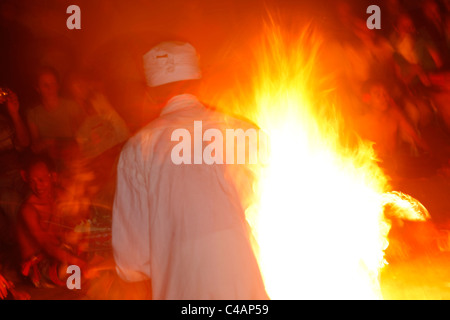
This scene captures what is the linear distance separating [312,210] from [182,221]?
5.61 feet

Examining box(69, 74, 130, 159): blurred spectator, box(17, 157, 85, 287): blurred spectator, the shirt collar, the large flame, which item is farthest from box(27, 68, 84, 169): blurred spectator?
the shirt collar

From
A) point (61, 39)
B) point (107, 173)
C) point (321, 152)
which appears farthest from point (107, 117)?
point (321, 152)

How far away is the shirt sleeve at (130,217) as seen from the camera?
2273 millimetres

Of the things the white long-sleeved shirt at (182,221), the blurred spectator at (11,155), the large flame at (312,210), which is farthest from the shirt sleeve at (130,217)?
the blurred spectator at (11,155)

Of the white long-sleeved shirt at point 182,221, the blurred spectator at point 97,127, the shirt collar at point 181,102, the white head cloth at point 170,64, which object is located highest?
the blurred spectator at point 97,127

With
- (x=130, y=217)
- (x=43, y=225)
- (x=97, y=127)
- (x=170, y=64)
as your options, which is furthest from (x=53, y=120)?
(x=130, y=217)

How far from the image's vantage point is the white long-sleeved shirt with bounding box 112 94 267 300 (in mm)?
2156

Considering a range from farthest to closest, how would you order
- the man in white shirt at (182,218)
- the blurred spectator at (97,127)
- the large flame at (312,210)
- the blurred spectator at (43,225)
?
1. the blurred spectator at (97,127)
2. the blurred spectator at (43,225)
3. the large flame at (312,210)
4. the man in white shirt at (182,218)

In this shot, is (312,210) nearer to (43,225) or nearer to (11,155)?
(43,225)

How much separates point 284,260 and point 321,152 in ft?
3.45

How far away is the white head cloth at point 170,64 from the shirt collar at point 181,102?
0.09 meters

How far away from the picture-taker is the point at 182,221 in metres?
2.16

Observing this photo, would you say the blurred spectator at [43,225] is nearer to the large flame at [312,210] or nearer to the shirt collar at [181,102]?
the large flame at [312,210]
